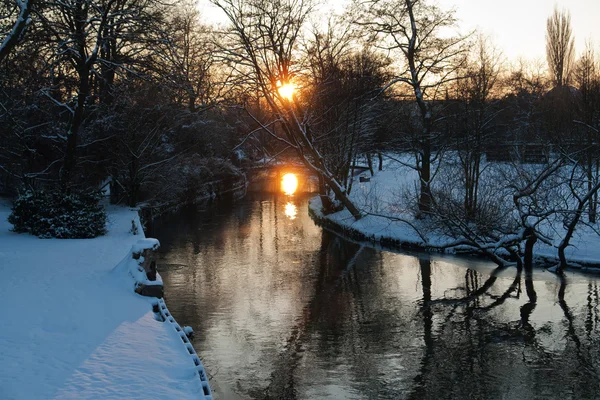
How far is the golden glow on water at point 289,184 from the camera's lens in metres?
42.7

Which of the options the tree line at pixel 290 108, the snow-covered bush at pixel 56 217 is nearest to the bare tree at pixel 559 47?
the tree line at pixel 290 108

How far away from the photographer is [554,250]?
1889 cm

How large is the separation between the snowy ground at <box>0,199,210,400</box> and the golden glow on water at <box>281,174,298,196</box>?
28.6 meters

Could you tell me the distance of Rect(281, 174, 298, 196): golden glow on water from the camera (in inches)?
1681

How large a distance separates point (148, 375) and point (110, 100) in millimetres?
23936

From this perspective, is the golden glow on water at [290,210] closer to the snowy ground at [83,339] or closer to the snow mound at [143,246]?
the snowy ground at [83,339]

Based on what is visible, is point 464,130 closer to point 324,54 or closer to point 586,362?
point 324,54

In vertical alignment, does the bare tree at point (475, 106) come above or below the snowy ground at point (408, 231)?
above

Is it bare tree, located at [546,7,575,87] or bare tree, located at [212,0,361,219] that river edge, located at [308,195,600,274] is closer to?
bare tree, located at [212,0,361,219]

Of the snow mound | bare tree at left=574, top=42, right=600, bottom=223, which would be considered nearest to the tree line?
bare tree at left=574, top=42, right=600, bottom=223

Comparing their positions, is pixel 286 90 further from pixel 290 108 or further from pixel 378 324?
pixel 378 324

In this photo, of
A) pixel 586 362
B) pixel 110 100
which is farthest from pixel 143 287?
pixel 110 100

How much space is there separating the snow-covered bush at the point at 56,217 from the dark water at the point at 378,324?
2.82 metres

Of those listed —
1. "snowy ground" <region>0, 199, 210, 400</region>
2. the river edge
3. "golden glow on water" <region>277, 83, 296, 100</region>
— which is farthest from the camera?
"golden glow on water" <region>277, 83, 296, 100</region>
